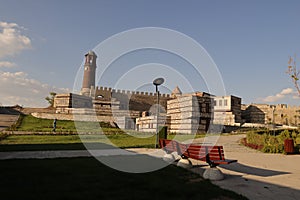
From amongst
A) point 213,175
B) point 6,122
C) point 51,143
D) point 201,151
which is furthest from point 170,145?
point 6,122

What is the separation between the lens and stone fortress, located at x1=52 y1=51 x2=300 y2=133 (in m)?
24.4

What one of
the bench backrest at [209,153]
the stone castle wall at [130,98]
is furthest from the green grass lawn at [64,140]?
the stone castle wall at [130,98]

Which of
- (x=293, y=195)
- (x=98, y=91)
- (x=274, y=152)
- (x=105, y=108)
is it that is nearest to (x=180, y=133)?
(x=274, y=152)

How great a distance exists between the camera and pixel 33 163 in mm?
7406

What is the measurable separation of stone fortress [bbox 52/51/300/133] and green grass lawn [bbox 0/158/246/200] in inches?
566

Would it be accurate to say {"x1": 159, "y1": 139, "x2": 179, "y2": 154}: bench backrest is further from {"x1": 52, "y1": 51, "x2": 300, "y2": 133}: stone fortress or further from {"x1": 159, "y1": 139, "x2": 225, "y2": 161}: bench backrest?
{"x1": 52, "y1": 51, "x2": 300, "y2": 133}: stone fortress

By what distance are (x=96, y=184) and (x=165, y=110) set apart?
4274 centimetres

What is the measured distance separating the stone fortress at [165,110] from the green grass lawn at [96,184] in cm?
1438

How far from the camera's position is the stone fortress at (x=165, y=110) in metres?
24.4

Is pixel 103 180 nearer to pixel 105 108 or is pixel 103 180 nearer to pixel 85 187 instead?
pixel 85 187

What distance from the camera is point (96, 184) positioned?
5.24 metres

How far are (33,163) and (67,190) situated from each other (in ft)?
11.3

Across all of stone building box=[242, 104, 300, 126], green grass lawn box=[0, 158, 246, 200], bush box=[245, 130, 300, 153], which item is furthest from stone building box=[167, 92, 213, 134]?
stone building box=[242, 104, 300, 126]

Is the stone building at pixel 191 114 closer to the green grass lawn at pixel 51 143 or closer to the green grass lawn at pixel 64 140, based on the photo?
the green grass lawn at pixel 64 140
